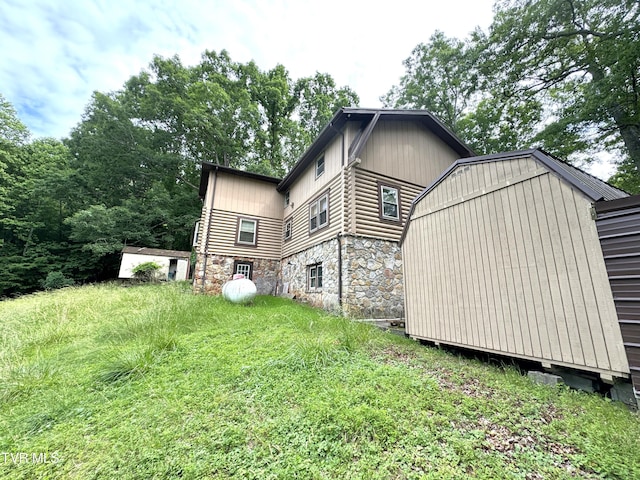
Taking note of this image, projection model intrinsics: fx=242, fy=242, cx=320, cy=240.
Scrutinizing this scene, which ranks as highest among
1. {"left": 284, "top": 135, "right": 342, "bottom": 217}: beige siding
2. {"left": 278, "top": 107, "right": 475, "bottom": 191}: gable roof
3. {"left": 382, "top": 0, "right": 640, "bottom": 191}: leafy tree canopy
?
{"left": 382, "top": 0, "right": 640, "bottom": 191}: leafy tree canopy

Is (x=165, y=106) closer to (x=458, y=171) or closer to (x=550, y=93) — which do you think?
(x=458, y=171)

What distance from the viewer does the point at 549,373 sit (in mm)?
3371

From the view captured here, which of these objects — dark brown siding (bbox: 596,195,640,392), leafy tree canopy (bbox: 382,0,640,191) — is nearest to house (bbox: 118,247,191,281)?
dark brown siding (bbox: 596,195,640,392)

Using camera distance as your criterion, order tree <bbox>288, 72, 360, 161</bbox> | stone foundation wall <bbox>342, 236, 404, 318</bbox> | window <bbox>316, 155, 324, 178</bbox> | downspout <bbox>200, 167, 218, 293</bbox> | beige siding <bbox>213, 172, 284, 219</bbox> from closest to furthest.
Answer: stone foundation wall <bbox>342, 236, 404, 318</bbox> → window <bbox>316, 155, 324, 178</bbox> → downspout <bbox>200, 167, 218, 293</bbox> → beige siding <bbox>213, 172, 284, 219</bbox> → tree <bbox>288, 72, 360, 161</bbox>

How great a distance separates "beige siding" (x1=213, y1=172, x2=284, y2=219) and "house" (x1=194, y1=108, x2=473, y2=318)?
0.05m

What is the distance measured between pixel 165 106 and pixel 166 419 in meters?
24.9

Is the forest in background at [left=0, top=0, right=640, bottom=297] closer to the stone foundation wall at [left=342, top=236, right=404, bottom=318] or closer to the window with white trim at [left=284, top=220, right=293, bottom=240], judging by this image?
the window with white trim at [left=284, top=220, right=293, bottom=240]

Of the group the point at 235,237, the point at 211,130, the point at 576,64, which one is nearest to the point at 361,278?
the point at 235,237

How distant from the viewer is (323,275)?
862cm

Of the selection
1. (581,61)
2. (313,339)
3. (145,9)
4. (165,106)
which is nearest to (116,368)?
(313,339)

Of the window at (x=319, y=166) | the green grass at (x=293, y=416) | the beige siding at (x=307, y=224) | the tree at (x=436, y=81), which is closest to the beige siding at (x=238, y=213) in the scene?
the beige siding at (x=307, y=224)

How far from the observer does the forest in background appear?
10422mm

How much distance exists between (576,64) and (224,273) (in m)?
17.9

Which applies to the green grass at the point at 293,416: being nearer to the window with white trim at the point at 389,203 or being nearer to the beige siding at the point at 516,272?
the beige siding at the point at 516,272
